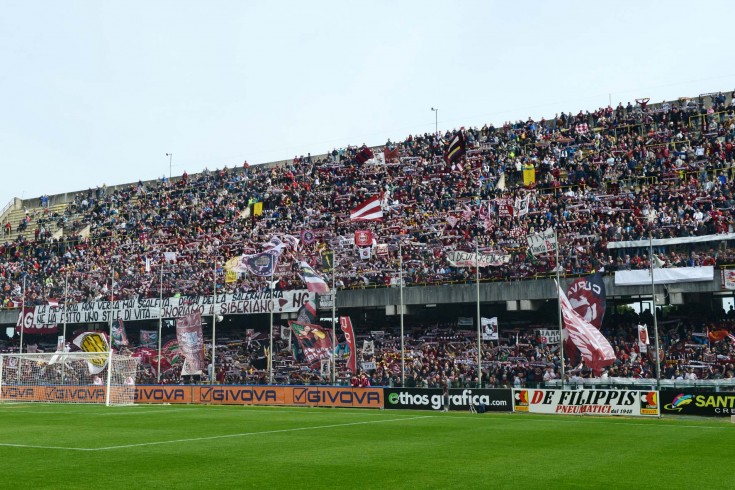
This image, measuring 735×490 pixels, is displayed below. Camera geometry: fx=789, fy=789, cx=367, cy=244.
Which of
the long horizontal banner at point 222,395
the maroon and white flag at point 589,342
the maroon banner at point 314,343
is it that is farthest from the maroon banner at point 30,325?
the maroon and white flag at point 589,342

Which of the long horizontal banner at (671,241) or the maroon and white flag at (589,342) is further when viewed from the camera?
the long horizontal banner at (671,241)

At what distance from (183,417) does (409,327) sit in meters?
24.9

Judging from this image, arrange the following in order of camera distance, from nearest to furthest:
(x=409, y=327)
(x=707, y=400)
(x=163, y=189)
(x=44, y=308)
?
(x=707, y=400), (x=409, y=327), (x=44, y=308), (x=163, y=189)

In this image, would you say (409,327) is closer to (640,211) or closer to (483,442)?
(640,211)

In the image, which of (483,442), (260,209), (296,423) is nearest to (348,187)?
(260,209)

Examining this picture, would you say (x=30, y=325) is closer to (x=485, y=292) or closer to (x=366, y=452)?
(x=485, y=292)

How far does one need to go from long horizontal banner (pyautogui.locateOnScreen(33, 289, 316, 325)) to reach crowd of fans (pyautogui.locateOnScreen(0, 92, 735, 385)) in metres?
0.97

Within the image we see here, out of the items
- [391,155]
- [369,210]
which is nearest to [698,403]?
[369,210]

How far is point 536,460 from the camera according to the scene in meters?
19.5

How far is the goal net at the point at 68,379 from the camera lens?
49.5 m

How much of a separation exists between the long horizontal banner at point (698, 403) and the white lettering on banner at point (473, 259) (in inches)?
585

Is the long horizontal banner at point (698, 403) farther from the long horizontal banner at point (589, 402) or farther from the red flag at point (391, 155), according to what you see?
the red flag at point (391, 155)

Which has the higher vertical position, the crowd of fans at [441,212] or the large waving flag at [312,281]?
the crowd of fans at [441,212]

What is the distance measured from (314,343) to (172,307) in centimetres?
1610
